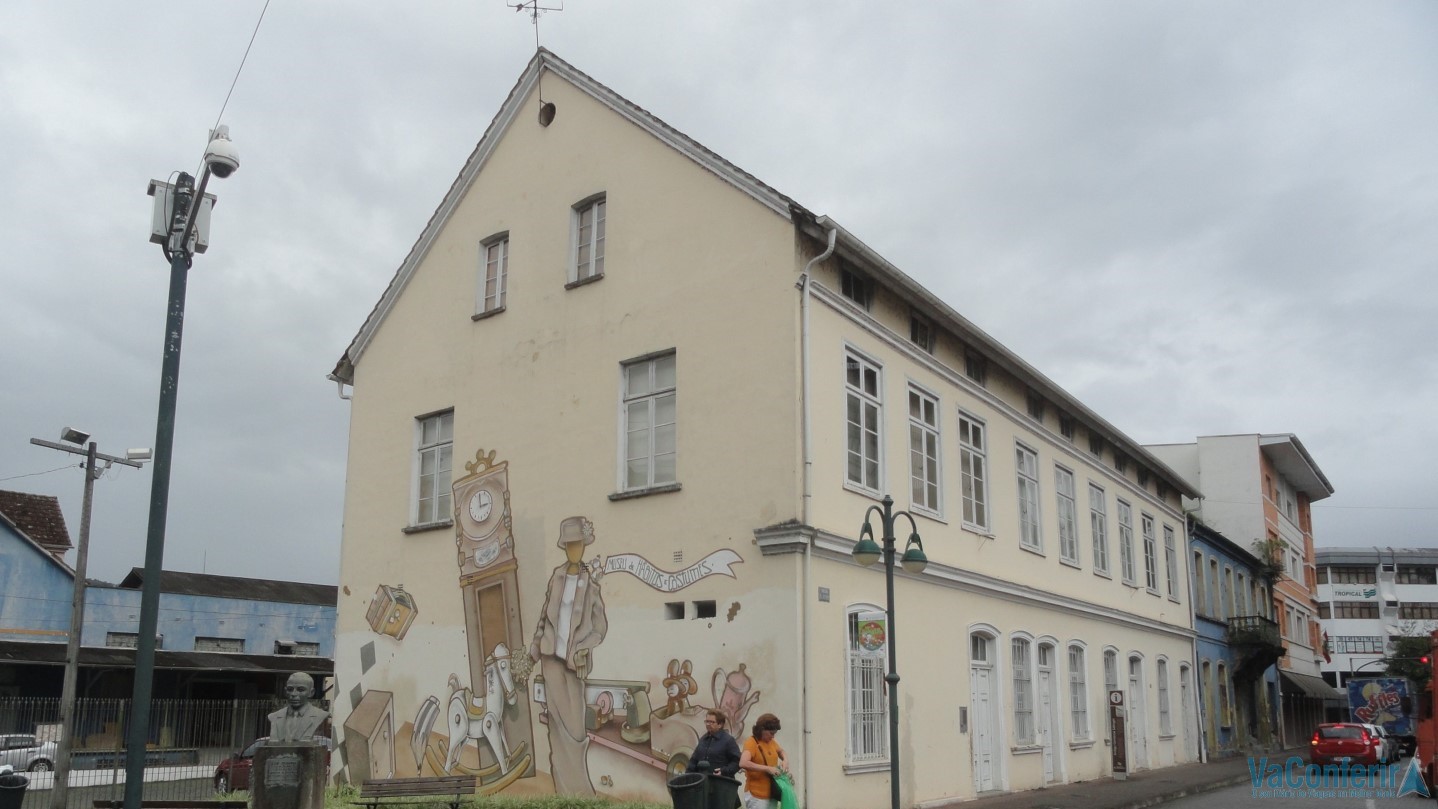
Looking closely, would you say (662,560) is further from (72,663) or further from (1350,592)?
(1350,592)

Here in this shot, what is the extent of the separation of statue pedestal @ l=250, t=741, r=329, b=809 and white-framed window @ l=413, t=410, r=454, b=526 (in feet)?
24.9

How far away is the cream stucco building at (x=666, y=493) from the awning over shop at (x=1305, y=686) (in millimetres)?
25860

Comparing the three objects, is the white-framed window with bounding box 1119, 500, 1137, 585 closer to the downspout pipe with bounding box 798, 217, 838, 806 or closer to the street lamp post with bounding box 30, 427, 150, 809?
the downspout pipe with bounding box 798, 217, 838, 806

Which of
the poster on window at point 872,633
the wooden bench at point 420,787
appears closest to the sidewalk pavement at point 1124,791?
the poster on window at point 872,633

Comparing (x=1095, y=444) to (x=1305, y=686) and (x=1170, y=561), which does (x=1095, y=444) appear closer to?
(x=1170, y=561)

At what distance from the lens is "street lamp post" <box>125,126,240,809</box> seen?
8.96 meters

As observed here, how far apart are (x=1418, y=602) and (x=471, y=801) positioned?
83.4 metres

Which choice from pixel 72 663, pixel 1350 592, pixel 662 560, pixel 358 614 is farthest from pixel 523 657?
pixel 1350 592

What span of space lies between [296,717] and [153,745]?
18.7 metres

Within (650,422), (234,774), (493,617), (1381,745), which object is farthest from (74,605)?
(1381,745)

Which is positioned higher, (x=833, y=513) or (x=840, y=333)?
(x=840, y=333)

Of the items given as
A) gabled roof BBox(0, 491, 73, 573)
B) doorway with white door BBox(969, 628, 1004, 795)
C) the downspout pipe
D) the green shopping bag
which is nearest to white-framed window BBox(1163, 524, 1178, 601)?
doorway with white door BBox(969, 628, 1004, 795)

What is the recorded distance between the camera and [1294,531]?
5262 cm

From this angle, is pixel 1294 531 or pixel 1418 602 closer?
pixel 1294 531
